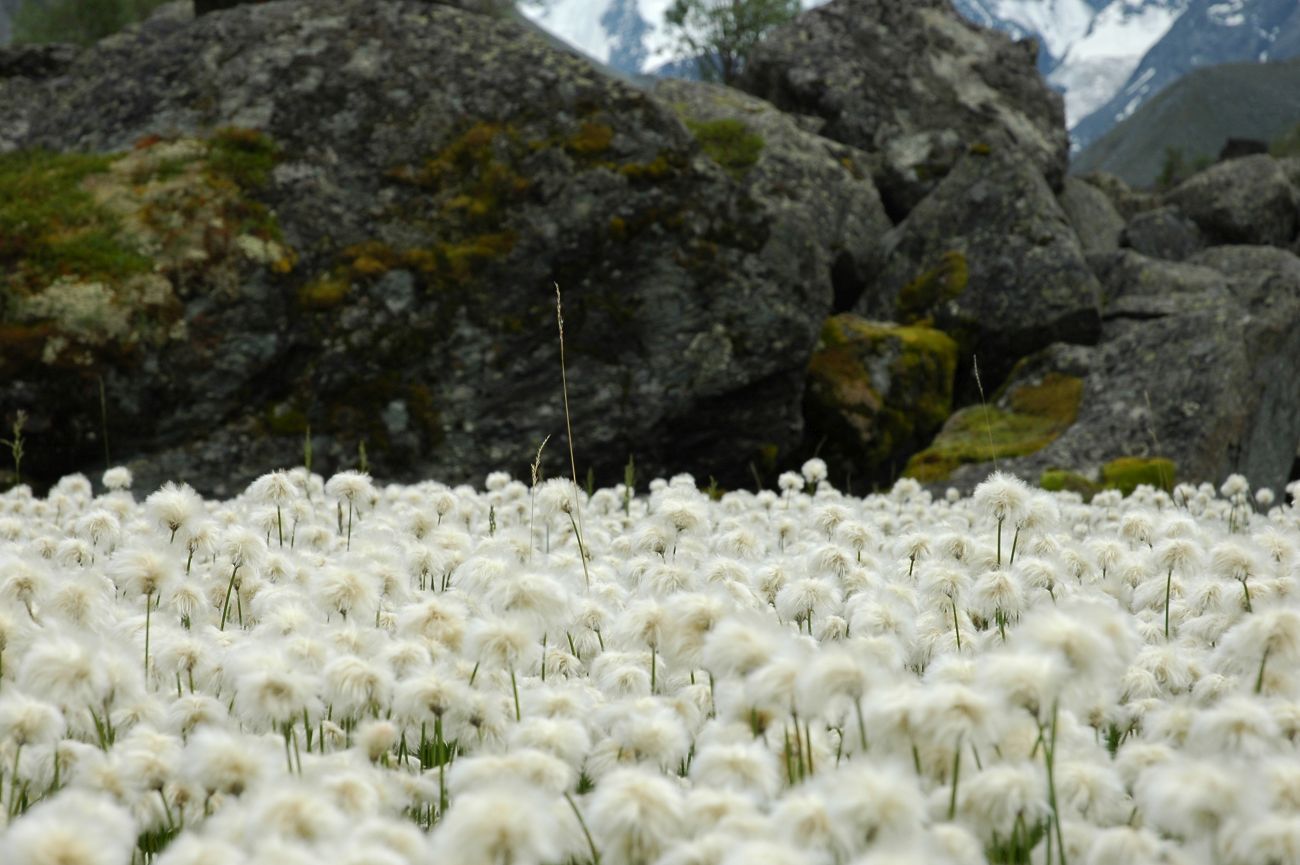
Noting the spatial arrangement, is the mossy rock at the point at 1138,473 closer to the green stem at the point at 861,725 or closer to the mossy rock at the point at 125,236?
the mossy rock at the point at 125,236

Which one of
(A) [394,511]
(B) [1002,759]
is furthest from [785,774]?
(A) [394,511]

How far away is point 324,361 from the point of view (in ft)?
34.8

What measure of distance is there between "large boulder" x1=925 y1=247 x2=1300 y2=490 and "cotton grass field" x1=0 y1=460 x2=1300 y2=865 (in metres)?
6.76

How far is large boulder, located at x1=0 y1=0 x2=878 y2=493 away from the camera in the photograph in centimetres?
1011

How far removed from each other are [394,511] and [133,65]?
8.05 m

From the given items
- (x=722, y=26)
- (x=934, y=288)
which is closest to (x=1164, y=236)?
(x=934, y=288)

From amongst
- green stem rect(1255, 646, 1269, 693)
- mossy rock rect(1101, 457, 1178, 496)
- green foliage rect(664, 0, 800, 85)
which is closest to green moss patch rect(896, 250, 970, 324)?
mossy rock rect(1101, 457, 1178, 496)

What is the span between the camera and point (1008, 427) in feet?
42.0

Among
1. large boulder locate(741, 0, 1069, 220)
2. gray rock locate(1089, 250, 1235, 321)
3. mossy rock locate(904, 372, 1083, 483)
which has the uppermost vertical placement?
large boulder locate(741, 0, 1069, 220)

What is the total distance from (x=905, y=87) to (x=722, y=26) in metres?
34.3

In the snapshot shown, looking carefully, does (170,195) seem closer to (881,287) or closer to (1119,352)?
(881,287)

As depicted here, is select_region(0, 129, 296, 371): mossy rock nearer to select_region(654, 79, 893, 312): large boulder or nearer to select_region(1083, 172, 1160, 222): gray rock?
select_region(654, 79, 893, 312): large boulder

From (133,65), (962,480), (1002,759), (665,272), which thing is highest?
(133,65)

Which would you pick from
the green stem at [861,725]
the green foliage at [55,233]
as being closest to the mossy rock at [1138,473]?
the green stem at [861,725]
